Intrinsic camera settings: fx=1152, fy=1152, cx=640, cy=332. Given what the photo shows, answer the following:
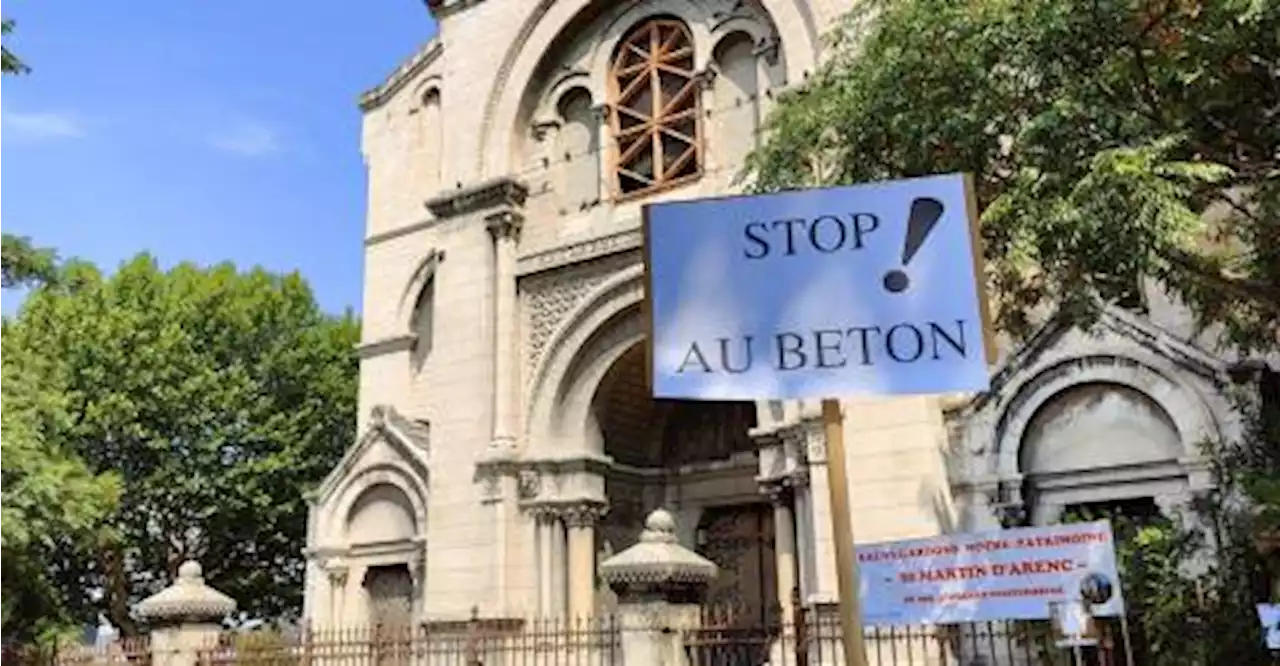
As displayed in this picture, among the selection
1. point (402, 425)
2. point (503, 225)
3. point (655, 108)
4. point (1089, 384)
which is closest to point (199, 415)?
point (402, 425)

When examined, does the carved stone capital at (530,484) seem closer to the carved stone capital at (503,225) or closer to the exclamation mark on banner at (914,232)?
the carved stone capital at (503,225)

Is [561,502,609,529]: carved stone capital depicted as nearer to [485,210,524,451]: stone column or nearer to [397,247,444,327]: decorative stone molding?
[485,210,524,451]: stone column

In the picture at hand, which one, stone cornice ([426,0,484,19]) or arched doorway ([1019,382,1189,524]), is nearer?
arched doorway ([1019,382,1189,524])

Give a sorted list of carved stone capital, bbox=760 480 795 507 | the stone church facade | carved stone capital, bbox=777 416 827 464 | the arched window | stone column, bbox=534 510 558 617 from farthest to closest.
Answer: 1. the arched window
2. stone column, bbox=534 510 558 617
3. carved stone capital, bbox=760 480 795 507
4. carved stone capital, bbox=777 416 827 464
5. the stone church facade

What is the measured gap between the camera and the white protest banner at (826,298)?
12.6 ft

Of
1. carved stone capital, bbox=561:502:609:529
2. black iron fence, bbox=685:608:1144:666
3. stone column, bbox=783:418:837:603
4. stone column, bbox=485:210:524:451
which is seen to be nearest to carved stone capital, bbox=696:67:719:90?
stone column, bbox=485:210:524:451

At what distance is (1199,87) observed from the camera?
9070 millimetres

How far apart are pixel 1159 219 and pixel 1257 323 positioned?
3.77 meters

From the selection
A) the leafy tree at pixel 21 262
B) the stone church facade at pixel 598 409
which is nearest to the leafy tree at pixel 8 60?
the leafy tree at pixel 21 262

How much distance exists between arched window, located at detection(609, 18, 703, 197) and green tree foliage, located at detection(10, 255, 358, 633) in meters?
11.1

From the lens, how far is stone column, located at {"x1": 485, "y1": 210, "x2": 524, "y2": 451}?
1623 centimetres

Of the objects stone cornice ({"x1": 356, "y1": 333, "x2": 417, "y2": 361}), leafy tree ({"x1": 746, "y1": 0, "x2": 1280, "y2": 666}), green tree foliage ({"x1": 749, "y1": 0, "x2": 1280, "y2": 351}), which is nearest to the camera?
green tree foliage ({"x1": 749, "y1": 0, "x2": 1280, "y2": 351})

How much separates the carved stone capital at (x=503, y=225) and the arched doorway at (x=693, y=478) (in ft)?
9.37

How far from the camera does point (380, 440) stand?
1920cm
